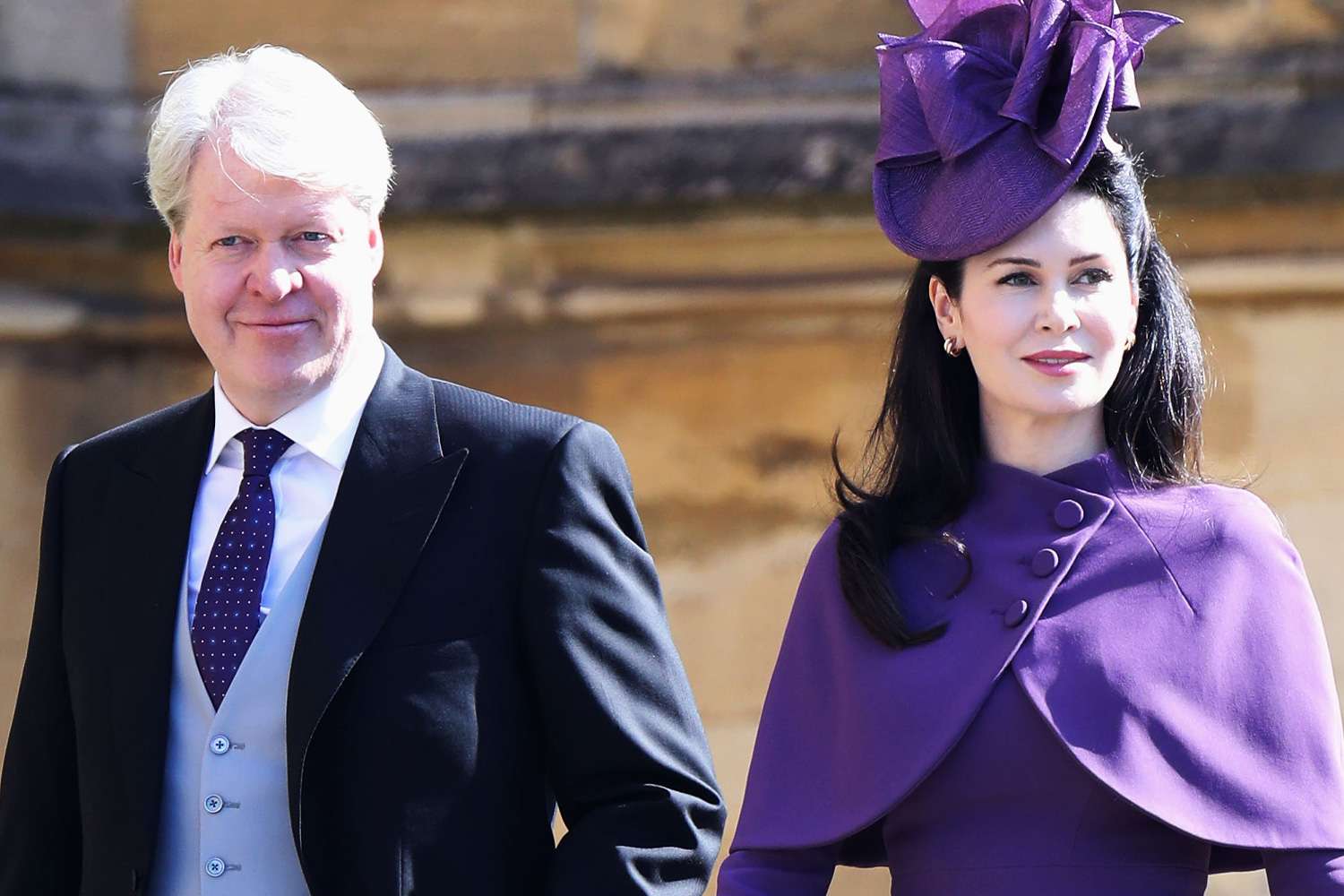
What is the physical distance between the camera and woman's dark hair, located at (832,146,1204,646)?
9.27 feet

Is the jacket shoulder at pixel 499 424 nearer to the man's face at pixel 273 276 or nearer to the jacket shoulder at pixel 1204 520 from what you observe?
the man's face at pixel 273 276

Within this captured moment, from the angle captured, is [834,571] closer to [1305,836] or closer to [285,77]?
[1305,836]

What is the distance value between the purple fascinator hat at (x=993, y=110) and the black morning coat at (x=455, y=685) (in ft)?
1.64

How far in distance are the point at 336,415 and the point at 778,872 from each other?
0.78 meters

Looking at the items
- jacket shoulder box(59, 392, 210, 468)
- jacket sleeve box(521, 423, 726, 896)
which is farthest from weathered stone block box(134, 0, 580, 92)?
jacket sleeve box(521, 423, 726, 896)

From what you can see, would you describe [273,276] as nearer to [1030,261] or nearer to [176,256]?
[176,256]

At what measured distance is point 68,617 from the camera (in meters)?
2.98

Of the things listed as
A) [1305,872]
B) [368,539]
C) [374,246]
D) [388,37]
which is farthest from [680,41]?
[1305,872]

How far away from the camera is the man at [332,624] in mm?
2721

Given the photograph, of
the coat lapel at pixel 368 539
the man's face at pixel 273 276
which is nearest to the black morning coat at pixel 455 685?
the coat lapel at pixel 368 539

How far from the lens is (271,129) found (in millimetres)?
2818

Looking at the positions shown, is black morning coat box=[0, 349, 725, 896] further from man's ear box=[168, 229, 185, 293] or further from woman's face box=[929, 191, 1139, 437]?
woman's face box=[929, 191, 1139, 437]

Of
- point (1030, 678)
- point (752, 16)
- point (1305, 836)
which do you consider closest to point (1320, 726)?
point (1305, 836)

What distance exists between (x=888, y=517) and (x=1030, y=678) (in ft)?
1.05
